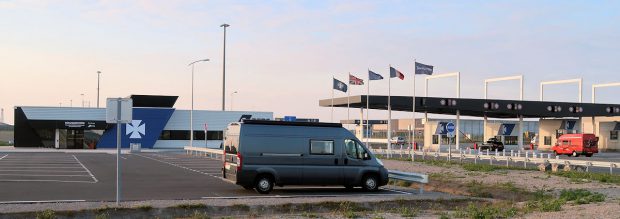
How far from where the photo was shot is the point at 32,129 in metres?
64.5

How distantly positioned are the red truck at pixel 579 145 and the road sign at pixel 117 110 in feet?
161

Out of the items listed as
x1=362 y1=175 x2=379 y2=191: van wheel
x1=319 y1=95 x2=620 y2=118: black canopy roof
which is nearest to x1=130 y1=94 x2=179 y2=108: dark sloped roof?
x1=319 y1=95 x2=620 y2=118: black canopy roof

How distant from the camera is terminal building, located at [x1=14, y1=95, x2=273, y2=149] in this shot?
64.1m

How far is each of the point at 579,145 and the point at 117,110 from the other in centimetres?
4952

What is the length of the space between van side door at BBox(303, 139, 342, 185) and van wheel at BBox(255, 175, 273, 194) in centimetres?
105

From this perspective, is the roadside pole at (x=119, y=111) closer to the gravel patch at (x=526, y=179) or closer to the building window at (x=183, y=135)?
the gravel patch at (x=526, y=179)

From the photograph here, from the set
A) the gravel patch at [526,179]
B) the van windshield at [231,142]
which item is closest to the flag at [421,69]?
the gravel patch at [526,179]

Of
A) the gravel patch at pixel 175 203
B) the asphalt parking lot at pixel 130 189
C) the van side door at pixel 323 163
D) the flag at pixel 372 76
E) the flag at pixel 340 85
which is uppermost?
the flag at pixel 372 76

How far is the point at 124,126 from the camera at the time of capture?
68.9 m

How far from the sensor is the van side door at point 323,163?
1938 cm

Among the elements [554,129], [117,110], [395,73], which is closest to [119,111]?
[117,110]

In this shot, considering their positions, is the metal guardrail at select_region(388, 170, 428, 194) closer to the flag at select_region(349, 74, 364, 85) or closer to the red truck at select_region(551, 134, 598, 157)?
the flag at select_region(349, 74, 364, 85)

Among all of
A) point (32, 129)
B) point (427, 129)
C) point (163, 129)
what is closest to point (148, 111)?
point (163, 129)

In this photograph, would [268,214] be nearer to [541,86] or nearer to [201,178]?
[201,178]
